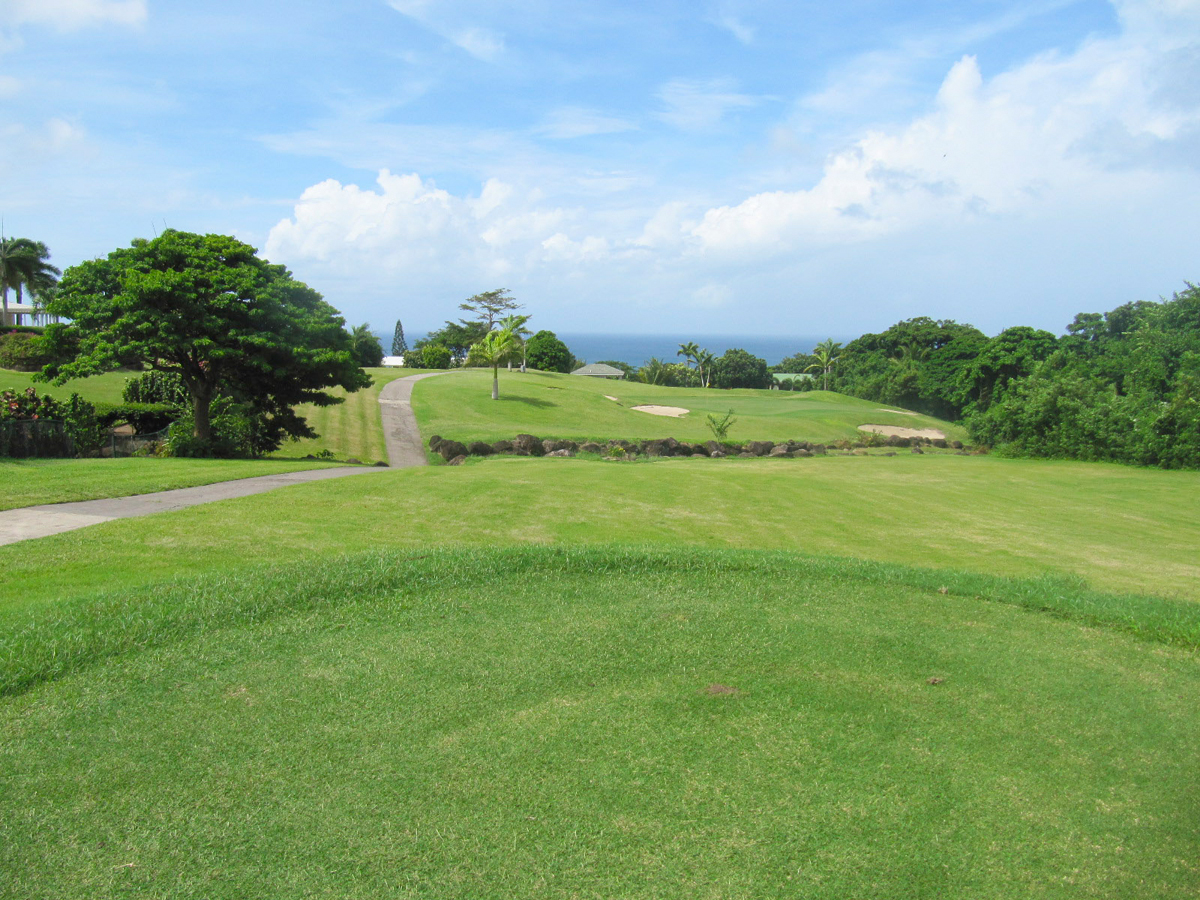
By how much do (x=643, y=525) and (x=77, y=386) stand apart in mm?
30301

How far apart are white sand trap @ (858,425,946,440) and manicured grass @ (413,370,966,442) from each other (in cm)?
66

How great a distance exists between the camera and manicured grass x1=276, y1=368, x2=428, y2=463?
2938cm

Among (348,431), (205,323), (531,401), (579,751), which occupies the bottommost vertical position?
(579,751)

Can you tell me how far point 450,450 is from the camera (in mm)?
28891

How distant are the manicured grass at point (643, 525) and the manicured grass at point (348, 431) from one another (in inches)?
448

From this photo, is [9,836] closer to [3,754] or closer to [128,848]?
[128,848]

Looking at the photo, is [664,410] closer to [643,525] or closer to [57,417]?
[57,417]

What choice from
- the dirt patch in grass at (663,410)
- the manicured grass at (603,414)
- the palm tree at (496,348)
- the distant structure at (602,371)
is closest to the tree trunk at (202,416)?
the manicured grass at (603,414)

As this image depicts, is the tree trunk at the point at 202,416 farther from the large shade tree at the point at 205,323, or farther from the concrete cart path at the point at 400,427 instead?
the concrete cart path at the point at 400,427

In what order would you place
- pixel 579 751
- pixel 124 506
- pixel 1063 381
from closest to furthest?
pixel 579 751
pixel 124 506
pixel 1063 381

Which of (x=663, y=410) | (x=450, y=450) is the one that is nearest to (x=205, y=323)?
(x=450, y=450)

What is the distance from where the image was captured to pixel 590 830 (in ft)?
13.0

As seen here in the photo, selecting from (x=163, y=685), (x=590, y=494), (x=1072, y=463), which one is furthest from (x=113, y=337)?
(x=1072, y=463)

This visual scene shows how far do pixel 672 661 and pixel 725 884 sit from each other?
243 cm
